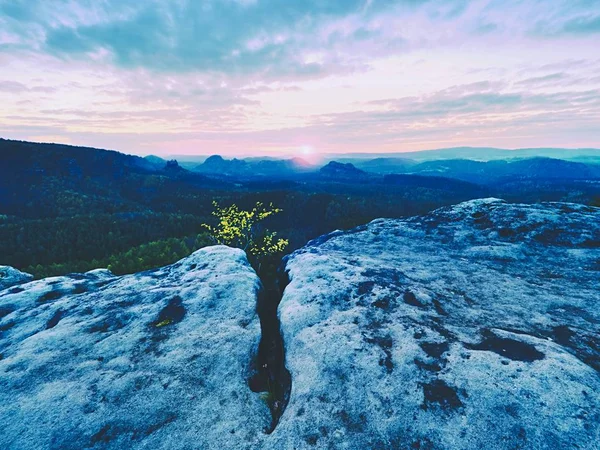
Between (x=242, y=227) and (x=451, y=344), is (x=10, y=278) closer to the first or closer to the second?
(x=242, y=227)

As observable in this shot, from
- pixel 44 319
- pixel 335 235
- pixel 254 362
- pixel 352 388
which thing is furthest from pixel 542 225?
pixel 44 319

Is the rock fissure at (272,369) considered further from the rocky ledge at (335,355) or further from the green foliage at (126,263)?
the green foliage at (126,263)

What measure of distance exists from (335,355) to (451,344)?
200 inches

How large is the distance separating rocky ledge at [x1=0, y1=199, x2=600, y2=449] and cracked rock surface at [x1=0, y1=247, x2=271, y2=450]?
0.07 meters

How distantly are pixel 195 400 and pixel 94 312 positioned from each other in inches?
407

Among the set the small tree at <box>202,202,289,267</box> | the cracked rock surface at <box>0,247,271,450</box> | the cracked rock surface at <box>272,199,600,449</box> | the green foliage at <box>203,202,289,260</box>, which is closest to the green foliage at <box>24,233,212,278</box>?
the small tree at <box>202,202,289,267</box>

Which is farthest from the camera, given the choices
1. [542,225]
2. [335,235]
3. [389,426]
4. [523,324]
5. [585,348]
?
A: [335,235]

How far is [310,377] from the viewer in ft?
40.4

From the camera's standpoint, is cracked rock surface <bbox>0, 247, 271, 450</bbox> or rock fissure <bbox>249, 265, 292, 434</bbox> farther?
rock fissure <bbox>249, 265, 292, 434</bbox>

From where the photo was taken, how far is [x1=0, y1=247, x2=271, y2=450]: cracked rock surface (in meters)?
11.0

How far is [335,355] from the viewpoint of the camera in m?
13.0

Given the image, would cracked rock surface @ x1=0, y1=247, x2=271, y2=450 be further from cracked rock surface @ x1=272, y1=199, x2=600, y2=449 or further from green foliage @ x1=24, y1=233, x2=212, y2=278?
green foliage @ x1=24, y1=233, x2=212, y2=278

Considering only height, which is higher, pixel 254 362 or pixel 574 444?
pixel 574 444

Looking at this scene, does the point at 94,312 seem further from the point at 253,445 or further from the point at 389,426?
the point at 389,426
